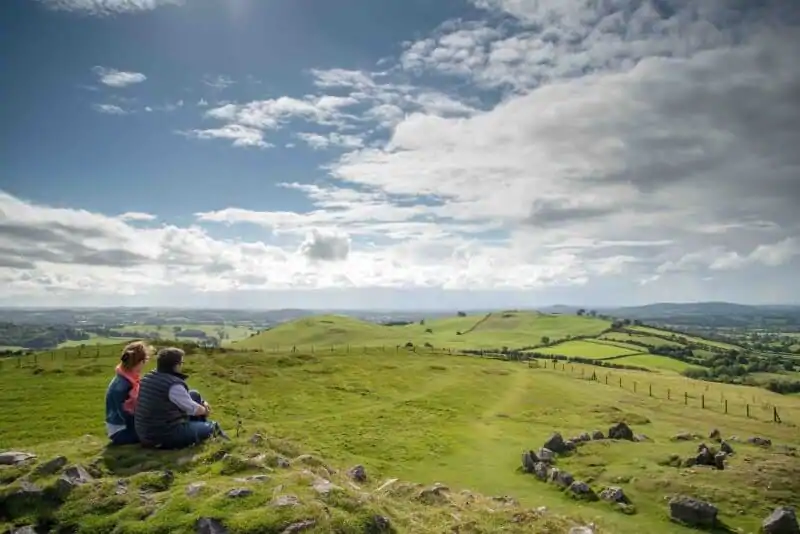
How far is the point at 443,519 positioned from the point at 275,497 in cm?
675

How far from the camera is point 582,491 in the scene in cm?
3866

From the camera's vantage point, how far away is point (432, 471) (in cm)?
4706

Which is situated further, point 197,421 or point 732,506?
point 732,506

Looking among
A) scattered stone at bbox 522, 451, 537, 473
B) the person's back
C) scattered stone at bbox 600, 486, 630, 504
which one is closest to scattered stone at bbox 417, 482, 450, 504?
the person's back

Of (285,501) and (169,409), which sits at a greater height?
(169,409)

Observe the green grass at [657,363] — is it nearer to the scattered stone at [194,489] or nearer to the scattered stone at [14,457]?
the scattered stone at [194,489]

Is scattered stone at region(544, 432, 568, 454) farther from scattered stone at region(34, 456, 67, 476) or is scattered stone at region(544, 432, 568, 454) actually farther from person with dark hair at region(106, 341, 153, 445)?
scattered stone at region(34, 456, 67, 476)

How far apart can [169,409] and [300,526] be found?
286 inches

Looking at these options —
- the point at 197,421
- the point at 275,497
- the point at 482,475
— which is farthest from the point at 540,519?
the point at 482,475

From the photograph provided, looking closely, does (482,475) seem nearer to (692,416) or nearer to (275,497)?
(275,497)

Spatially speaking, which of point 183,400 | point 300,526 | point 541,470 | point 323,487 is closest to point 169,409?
point 183,400

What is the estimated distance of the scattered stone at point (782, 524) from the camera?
30.8 meters

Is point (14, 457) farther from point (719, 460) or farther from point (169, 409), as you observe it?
point (719, 460)

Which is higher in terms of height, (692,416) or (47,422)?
(47,422)
